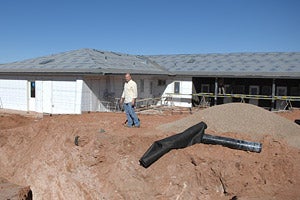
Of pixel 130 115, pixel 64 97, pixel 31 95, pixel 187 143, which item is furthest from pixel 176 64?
pixel 187 143

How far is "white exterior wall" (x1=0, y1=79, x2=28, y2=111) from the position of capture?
1759cm

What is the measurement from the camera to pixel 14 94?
18.0 metres

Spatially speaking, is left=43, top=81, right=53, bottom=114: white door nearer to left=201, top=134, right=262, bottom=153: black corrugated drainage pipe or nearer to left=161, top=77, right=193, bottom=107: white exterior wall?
left=161, top=77, right=193, bottom=107: white exterior wall

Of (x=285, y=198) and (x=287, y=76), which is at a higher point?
(x=287, y=76)

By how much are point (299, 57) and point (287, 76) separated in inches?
173

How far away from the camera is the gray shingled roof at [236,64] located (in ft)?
64.0

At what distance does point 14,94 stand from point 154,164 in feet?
43.9

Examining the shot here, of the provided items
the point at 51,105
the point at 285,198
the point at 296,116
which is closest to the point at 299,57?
the point at 296,116

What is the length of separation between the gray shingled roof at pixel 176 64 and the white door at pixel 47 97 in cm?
80

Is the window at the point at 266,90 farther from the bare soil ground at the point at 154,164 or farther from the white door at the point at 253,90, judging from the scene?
the bare soil ground at the point at 154,164

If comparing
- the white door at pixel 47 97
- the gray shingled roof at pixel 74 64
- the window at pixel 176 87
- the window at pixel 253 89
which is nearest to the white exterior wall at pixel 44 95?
the white door at pixel 47 97

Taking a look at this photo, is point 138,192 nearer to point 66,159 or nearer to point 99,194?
point 99,194

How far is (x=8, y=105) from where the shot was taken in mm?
18422

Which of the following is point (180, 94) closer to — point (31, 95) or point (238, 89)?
point (238, 89)
